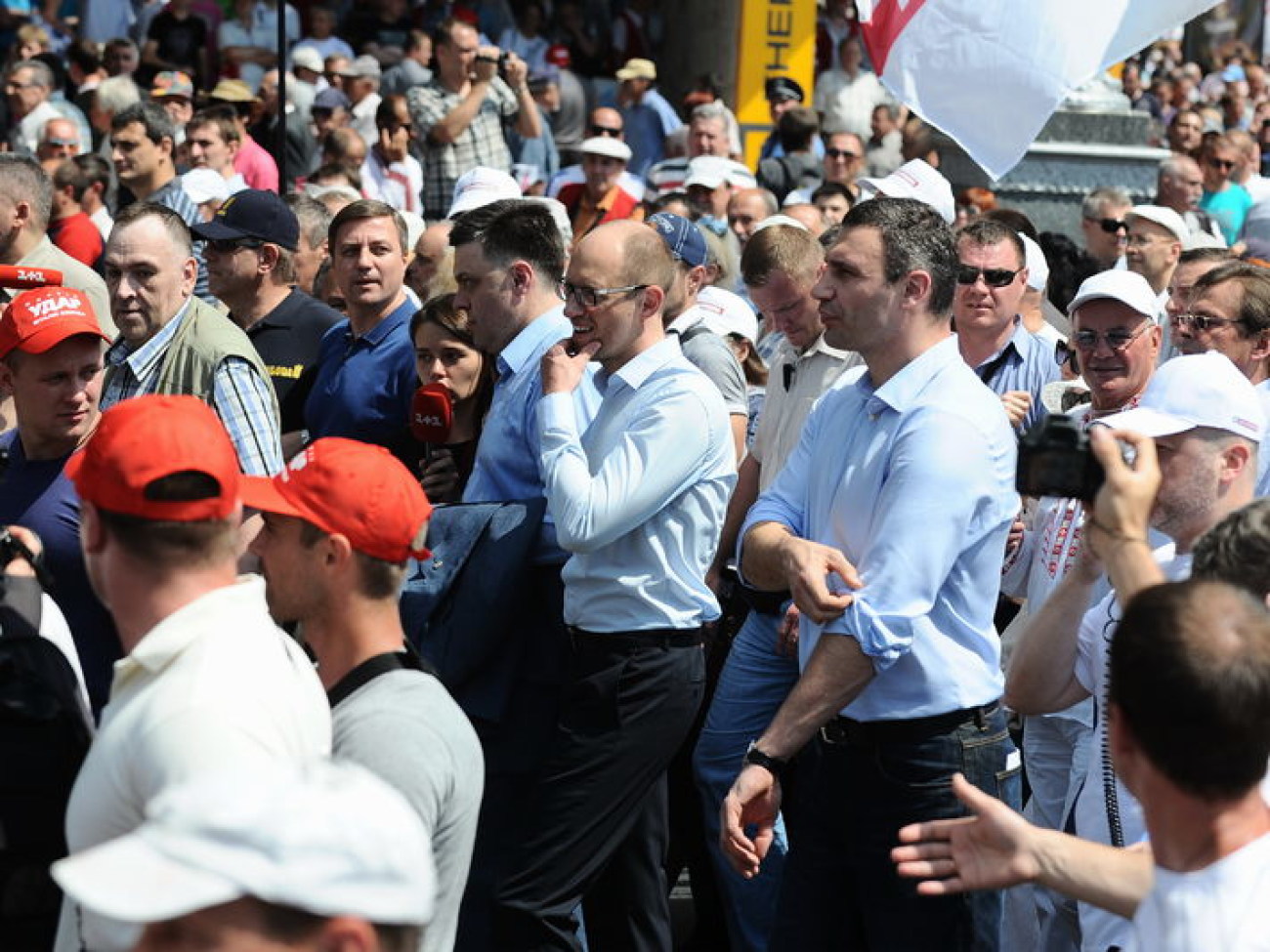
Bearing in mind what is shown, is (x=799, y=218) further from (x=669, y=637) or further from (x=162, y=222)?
(x=669, y=637)

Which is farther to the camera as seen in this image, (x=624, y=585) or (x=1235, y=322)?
(x=1235, y=322)

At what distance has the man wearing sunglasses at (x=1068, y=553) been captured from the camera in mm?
4992

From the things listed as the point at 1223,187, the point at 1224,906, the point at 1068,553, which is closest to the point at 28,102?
the point at 1223,187

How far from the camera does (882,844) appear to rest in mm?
4090

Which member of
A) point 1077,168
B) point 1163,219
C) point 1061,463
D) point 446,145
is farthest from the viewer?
point 1077,168

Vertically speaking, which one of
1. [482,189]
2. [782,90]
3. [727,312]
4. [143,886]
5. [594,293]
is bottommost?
[782,90]

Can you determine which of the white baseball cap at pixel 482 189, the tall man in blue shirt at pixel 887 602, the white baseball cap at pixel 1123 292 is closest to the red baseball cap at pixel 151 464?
the tall man in blue shirt at pixel 887 602

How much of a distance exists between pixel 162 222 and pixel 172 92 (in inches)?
302

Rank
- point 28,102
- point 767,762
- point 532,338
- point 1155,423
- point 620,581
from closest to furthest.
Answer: point 1155,423 < point 767,762 < point 620,581 < point 532,338 < point 28,102

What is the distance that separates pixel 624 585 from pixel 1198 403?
154 cm

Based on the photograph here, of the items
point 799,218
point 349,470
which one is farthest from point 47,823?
point 799,218

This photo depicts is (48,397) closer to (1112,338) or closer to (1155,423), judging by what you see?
(1155,423)

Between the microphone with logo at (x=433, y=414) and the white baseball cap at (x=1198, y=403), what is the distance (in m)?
2.52

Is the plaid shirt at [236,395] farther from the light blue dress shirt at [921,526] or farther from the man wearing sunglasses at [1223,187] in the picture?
the man wearing sunglasses at [1223,187]
